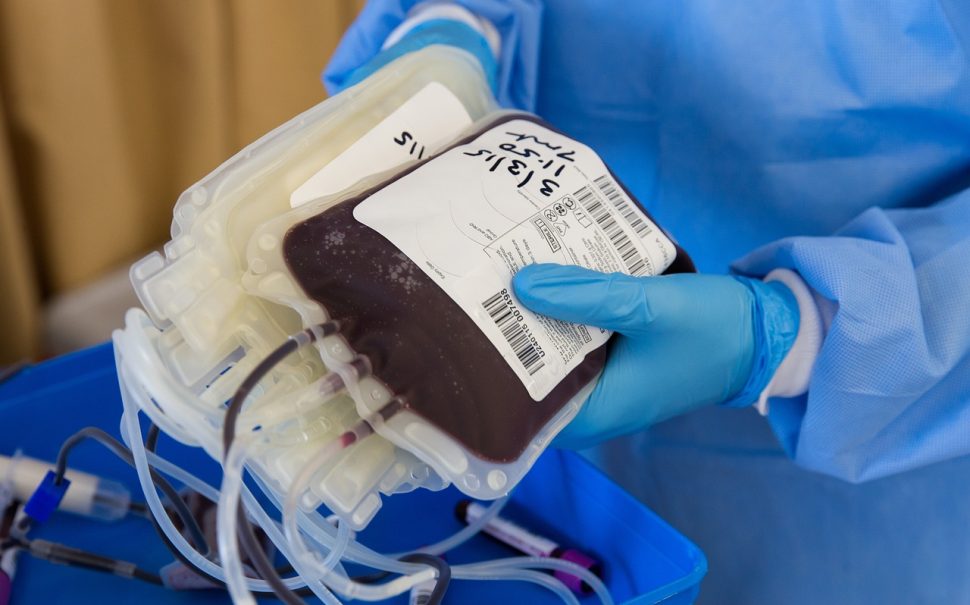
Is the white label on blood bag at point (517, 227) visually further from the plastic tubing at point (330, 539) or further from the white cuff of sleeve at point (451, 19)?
the white cuff of sleeve at point (451, 19)

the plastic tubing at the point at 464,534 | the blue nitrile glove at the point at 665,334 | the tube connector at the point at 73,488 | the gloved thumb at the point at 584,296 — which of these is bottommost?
the plastic tubing at the point at 464,534

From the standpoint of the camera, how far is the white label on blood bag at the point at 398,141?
51 centimetres

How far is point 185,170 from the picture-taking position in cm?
108

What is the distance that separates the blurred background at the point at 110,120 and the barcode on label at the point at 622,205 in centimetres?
61

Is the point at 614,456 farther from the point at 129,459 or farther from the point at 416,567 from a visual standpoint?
the point at 129,459

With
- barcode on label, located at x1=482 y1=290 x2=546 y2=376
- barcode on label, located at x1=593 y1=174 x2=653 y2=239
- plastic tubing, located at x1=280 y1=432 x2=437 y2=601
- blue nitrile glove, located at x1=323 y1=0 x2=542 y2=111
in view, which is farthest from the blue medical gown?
plastic tubing, located at x1=280 y1=432 x2=437 y2=601

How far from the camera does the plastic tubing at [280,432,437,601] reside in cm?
39

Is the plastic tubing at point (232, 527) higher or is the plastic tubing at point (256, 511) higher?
the plastic tubing at point (232, 527)

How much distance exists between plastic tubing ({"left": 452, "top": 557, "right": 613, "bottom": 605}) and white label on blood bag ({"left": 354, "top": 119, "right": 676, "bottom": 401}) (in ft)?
0.59

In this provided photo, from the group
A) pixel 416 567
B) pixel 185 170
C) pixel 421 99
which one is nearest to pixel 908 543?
pixel 416 567

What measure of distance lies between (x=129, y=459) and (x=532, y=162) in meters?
0.33

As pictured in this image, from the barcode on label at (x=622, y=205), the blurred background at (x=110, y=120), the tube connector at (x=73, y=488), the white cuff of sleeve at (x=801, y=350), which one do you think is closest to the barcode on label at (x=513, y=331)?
the barcode on label at (x=622, y=205)

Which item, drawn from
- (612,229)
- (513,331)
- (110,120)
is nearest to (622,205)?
(612,229)

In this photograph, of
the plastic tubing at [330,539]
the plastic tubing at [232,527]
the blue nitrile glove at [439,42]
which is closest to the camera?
the plastic tubing at [232,527]
